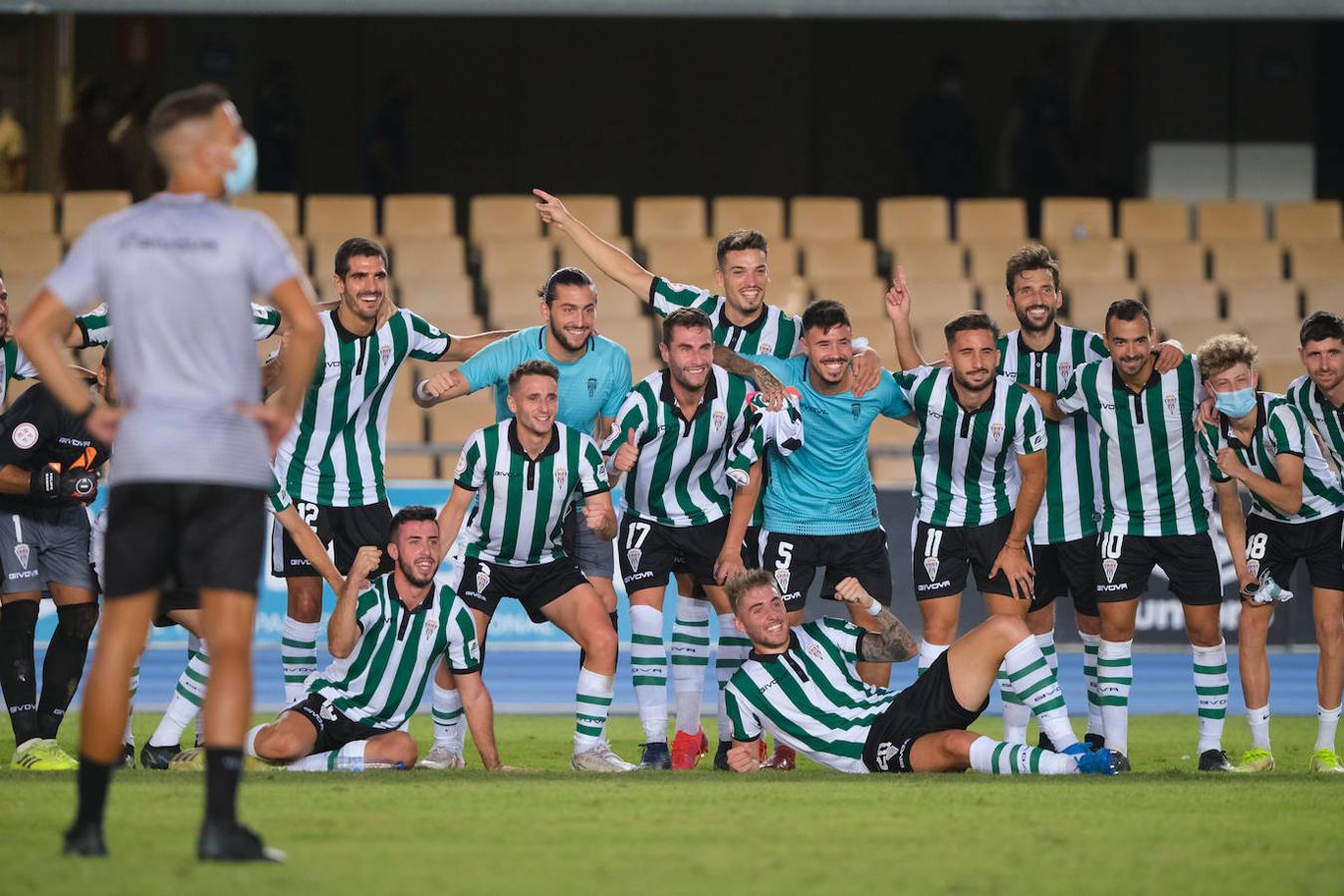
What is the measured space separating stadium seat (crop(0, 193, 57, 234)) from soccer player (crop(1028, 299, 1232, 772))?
10060 mm

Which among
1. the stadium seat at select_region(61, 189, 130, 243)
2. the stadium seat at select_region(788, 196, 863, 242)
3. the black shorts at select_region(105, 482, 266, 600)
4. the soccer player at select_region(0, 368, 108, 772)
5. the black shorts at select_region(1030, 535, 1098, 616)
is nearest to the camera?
the black shorts at select_region(105, 482, 266, 600)

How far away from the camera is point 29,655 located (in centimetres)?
777

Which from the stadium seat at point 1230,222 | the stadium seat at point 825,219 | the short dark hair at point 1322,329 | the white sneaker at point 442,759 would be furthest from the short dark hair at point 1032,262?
the stadium seat at point 1230,222

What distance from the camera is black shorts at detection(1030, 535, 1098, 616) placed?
830 centimetres

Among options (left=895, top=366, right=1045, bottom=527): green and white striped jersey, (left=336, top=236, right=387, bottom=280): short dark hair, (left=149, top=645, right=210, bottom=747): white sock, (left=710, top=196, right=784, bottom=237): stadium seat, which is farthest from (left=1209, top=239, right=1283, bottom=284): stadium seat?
(left=149, top=645, right=210, bottom=747): white sock

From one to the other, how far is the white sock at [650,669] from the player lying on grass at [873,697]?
648 millimetres

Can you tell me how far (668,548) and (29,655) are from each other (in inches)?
110

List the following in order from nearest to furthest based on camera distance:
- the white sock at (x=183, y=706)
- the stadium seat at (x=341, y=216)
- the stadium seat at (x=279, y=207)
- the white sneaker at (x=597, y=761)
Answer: the white sneaker at (x=597, y=761) → the white sock at (x=183, y=706) → the stadium seat at (x=279, y=207) → the stadium seat at (x=341, y=216)

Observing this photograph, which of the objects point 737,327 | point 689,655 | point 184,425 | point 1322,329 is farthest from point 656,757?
point 184,425

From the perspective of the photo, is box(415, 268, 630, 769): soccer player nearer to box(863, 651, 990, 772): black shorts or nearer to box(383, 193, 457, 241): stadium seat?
box(863, 651, 990, 772): black shorts

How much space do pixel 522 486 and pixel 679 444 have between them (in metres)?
0.77

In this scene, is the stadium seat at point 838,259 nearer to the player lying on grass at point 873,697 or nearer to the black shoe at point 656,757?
the black shoe at point 656,757

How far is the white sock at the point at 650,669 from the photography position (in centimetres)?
793

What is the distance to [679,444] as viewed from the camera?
8.07 m
